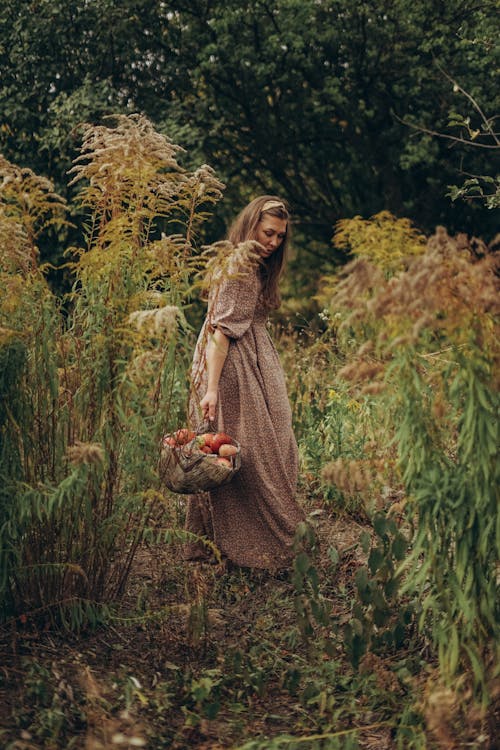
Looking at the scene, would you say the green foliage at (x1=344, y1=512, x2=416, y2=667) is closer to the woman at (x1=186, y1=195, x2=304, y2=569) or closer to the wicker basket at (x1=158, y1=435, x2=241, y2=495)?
the wicker basket at (x1=158, y1=435, x2=241, y2=495)

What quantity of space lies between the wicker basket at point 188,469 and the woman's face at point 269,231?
1.18 metres

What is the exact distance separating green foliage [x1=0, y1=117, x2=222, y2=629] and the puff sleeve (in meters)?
0.81

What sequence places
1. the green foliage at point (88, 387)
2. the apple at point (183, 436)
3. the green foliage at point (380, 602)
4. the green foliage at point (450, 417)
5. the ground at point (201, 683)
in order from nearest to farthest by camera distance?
the green foliage at point (450, 417), the ground at point (201, 683), the green foliage at point (88, 387), the green foliage at point (380, 602), the apple at point (183, 436)

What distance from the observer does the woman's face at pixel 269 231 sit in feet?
14.0

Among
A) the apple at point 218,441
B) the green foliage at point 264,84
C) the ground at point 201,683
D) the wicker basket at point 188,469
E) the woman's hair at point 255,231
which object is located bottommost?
the ground at point 201,683

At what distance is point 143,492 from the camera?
312 centimetres

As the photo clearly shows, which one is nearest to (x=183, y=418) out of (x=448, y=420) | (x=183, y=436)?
(x=183, y=436)

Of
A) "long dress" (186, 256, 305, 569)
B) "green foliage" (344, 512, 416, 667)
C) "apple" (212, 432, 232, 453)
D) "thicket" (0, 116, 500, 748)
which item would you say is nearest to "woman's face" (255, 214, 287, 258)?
"long dress" (186, 256, 305, 569)

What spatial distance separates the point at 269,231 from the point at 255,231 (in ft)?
0.22

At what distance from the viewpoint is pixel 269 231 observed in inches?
169

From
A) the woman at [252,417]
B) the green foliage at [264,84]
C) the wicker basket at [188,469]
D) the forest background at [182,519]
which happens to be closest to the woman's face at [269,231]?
the woman at [252,417]

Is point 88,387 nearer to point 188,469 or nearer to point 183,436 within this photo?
point 183,436

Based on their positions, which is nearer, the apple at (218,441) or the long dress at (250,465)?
the apple at (218,441)

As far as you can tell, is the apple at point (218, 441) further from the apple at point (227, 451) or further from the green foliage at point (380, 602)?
the green foliage at point (380, 602)
